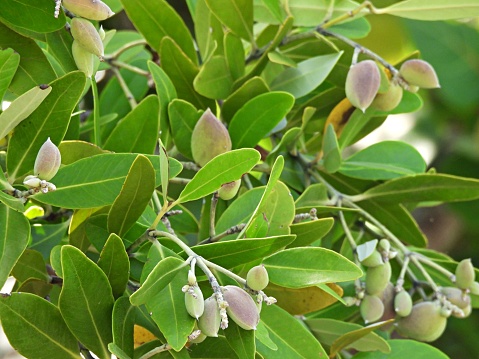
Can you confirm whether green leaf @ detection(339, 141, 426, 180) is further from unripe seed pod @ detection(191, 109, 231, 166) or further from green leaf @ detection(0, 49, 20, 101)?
green leaf @ detection(0, 49, 20, 101)

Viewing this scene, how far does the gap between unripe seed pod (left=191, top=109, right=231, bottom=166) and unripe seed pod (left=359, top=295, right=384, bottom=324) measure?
0.62 ft

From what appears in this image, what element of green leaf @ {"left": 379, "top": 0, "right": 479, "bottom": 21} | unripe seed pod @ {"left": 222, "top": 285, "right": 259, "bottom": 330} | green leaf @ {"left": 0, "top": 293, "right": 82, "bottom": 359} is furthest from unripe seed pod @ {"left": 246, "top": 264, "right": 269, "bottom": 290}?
green leaf @ {"left": 379, "top": 0, "right": 479, "bottom": 21}

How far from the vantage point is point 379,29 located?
5.22ft

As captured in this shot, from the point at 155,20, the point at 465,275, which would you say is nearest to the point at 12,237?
the point at 155,20

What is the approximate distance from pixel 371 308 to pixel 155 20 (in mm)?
345

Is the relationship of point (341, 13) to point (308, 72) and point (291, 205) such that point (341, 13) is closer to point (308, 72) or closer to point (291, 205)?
point (308, 72)

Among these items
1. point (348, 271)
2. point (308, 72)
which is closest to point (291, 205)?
point (348, 271)

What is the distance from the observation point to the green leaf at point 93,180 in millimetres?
550

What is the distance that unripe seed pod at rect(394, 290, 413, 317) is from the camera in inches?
27.5

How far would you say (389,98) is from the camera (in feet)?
2.34

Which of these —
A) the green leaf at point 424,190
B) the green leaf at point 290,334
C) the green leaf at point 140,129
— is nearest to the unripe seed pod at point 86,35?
the green leaf at point 140,129

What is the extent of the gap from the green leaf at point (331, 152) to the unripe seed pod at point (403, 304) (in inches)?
5.3

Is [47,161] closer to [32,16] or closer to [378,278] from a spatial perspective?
[32,16]

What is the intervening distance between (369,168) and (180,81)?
8.4 inches
